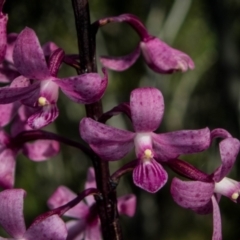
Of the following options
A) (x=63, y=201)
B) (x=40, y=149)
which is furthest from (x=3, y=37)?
(x=63, y=201)

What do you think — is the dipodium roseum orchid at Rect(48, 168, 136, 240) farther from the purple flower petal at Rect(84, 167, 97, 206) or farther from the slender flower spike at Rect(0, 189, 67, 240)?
the slender flower spike at Rect(0, 189, 67, 240)

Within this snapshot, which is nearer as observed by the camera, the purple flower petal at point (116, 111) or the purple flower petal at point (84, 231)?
the purple flower petal at point (116, 111)

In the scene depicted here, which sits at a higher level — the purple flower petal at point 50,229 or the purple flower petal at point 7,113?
the purple flower petal at point 7,113

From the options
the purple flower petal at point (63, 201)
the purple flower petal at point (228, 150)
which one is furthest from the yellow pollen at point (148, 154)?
the purple flower petal at point (63, 201)

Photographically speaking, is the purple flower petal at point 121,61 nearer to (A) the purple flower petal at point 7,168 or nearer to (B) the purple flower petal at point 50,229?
(A) the purple flower petal at point 7,168

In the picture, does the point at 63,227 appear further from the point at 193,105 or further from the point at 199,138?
the point at 193,105

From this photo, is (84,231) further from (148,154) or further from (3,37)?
(3,37)

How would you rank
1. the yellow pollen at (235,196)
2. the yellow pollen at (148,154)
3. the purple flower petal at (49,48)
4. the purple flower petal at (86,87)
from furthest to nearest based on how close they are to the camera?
the purple flower petal at (49,48) → the yellow pollen at (235,196) → the yellow pollen at (148,154) → the purple flower petal at (86,87)
